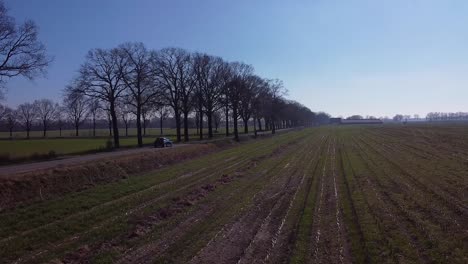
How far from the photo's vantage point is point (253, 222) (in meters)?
12.2

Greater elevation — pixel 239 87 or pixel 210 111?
pixel 239 87

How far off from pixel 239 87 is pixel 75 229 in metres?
61.3

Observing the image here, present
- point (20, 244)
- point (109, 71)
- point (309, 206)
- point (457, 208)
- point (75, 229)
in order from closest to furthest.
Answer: point (20, 244)
point (75, 229)
point (457, 208)
point (309, 206)
point (109, 71)

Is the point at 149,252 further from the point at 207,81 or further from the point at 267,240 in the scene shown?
the point at 207,81

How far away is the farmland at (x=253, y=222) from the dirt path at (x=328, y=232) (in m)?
0.03

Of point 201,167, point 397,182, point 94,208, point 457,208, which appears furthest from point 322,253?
point 201,167

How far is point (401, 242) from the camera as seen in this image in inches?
371

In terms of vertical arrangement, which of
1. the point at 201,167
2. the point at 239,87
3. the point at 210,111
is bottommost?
the point at 201,167

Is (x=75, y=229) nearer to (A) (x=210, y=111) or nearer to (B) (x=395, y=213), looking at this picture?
(B) (x=395, y=213)

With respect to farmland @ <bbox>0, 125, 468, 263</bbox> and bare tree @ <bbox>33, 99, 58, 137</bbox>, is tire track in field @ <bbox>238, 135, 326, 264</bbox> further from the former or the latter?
bare tree @ <bbox>33, 99, 58, 137</bbox>

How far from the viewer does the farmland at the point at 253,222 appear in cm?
909

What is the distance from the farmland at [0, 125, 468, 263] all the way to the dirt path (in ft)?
0.11

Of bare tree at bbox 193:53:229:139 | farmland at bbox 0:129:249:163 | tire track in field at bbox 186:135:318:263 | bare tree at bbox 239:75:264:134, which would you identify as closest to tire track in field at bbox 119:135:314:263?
tire track in field at bbox 186:135:318:263

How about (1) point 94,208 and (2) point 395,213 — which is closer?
(2) point 395,213
